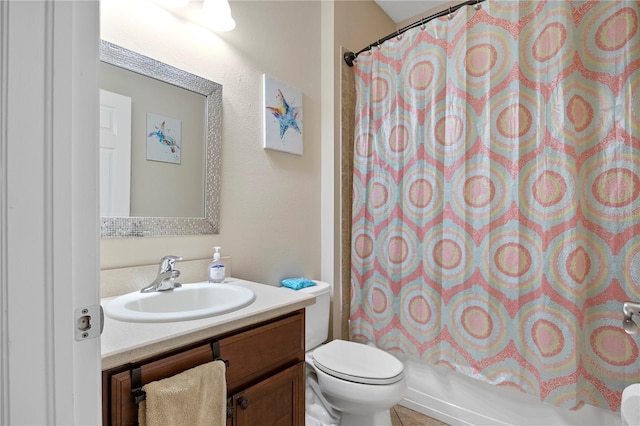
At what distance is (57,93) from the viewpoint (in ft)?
1.39

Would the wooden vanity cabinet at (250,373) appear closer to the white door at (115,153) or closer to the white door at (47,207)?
the white door at (47,207)

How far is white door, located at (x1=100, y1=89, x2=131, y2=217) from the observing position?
1.14 m

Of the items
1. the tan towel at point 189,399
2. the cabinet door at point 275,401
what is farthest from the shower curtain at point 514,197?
the tan towel at point 189,399

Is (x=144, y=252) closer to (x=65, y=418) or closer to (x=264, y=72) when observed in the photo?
(x=65, y=418)

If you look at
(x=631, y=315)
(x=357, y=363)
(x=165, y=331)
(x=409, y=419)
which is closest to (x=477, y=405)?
(x=409, y=419)

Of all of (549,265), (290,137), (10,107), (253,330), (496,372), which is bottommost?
(496,372)

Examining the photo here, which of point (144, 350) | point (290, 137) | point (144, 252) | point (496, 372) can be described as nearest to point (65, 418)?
point (144, 350)

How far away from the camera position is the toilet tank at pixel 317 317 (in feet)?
5.48

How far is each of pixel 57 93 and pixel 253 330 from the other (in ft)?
2.49

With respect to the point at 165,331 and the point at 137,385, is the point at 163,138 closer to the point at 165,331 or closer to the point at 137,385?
Answer: the point at 165,331

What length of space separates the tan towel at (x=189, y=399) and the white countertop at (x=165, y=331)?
73 mm

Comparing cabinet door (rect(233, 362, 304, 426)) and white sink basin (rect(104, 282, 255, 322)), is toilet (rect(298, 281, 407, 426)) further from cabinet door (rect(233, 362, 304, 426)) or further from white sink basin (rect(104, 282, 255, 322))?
white sink basin (rect(104, 282, 255, 322))

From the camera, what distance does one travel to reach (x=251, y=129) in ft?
5.34

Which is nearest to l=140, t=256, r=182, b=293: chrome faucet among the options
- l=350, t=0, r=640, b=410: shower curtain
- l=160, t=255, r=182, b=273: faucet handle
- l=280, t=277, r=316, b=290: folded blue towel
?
l=160, t=255, r=182, b=273: faucet handle
